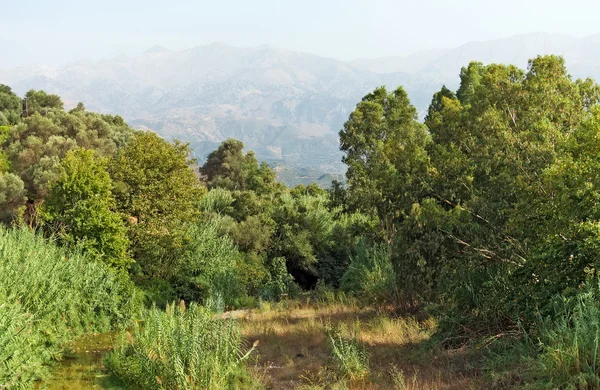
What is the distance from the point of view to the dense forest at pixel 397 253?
249 inches

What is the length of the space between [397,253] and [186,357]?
5708mm

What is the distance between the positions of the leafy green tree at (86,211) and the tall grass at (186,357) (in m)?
6.19

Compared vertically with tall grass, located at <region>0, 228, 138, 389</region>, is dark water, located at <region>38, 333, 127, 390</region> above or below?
below

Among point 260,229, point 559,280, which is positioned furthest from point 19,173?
point 559,280

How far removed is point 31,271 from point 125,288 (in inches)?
172

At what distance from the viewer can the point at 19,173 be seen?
26406 millimetres

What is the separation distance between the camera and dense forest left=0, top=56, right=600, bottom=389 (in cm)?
633

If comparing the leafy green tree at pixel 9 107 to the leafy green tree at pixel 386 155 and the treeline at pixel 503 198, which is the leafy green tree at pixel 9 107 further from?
the treeline at pixel 503 198

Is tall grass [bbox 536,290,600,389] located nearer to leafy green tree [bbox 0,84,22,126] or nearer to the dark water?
the dark water

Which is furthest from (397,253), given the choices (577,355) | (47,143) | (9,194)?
(47,143)

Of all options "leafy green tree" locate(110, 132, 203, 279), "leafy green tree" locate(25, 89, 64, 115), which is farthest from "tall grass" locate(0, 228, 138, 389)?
"leafy green tree" locate(25, 89, 64, 115)

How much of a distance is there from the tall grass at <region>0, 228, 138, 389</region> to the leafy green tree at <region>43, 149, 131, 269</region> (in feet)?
1.88

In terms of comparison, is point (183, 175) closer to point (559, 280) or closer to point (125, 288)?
point (125, 288)

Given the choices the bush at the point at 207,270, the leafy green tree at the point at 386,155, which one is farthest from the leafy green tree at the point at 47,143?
the leafy green tree at the point at 386,155
